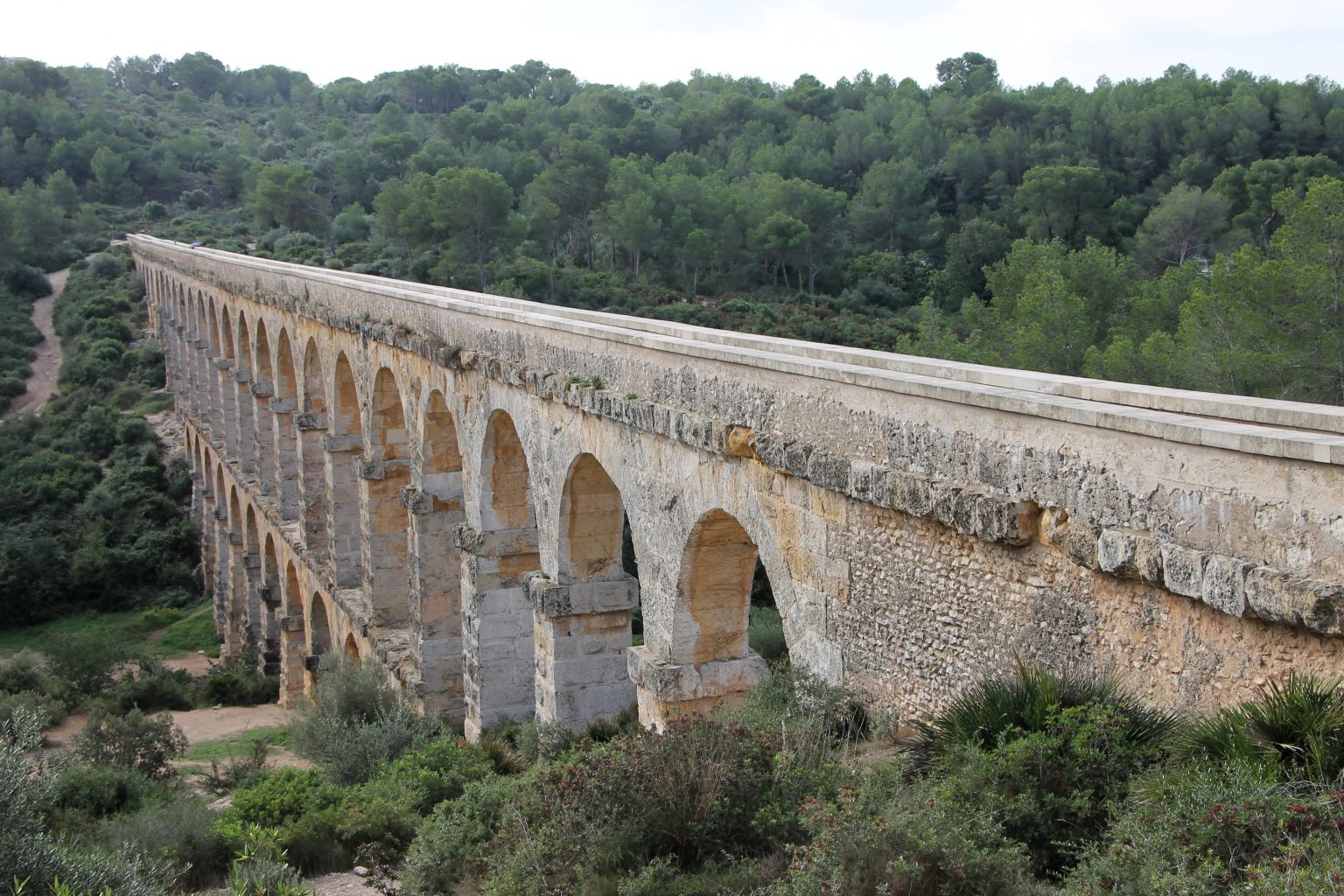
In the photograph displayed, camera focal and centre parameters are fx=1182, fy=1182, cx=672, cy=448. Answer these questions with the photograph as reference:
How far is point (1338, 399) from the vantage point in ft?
41.6

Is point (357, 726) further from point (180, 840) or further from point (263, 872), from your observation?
point (263, 872)

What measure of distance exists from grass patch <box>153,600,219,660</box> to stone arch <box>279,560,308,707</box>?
5.26 meters

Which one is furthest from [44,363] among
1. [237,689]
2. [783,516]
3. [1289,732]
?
[1289,732]

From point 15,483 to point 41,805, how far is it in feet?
89.7

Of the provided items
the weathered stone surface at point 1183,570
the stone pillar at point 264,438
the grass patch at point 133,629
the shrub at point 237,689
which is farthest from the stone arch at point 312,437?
the weathered stone surface at point 1183,570

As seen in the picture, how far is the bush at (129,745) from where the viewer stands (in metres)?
12.5

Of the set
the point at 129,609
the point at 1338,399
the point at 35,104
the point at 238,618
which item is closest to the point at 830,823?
the point at 1338,399

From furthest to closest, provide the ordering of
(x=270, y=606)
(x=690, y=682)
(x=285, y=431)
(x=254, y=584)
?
1. (x=254, y=584)
2. (x=270, y=606)
3. (x=285, y=431)
4. (x=690, y=682)

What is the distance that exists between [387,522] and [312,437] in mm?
3642

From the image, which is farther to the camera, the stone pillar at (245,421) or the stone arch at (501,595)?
the stone pillar at (245,421)

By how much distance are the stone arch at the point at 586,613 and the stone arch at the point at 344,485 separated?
25.0 ft

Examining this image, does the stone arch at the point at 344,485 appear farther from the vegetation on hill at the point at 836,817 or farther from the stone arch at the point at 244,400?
the vegetation on hill at the point at 836,817

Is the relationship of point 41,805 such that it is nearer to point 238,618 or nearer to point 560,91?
point 238,618

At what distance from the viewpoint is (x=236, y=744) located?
16938mm
